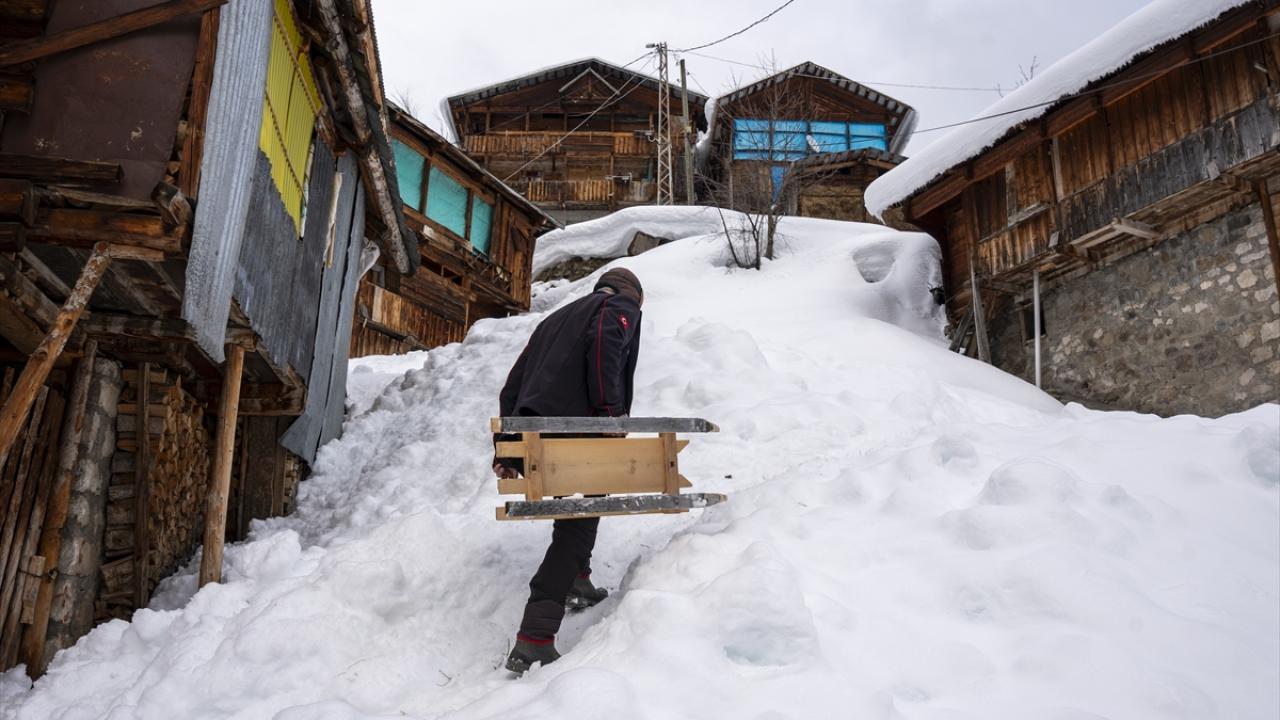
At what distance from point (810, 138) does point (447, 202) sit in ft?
49.9

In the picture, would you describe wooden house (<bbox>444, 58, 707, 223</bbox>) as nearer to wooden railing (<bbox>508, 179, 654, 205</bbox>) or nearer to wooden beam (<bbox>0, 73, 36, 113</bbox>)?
wooden railing (<bbox>508, 179, 654, 205</bbox>)

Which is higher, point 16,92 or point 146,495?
point 16,92

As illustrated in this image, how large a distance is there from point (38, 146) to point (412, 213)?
13076 mm

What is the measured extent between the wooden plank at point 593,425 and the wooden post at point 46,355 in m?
1.92

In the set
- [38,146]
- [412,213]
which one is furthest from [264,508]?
[412,213]

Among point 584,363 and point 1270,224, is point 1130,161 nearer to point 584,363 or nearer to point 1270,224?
point 1270,224

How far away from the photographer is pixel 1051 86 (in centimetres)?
1143

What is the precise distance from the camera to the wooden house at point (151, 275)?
363 centimetres

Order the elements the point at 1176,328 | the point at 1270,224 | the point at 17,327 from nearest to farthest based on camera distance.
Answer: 1. the point at 17,327
2. the point at 1270,224
3. the point at 1176,328

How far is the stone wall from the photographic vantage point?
951 cm

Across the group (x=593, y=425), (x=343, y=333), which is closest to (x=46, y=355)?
(x=593, y=425)

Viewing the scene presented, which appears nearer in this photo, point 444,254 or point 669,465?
point 669,465

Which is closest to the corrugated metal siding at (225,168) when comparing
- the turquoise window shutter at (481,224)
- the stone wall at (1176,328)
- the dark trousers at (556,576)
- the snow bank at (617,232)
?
the dark trousers at (556,576)

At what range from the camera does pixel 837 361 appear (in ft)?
32.4
